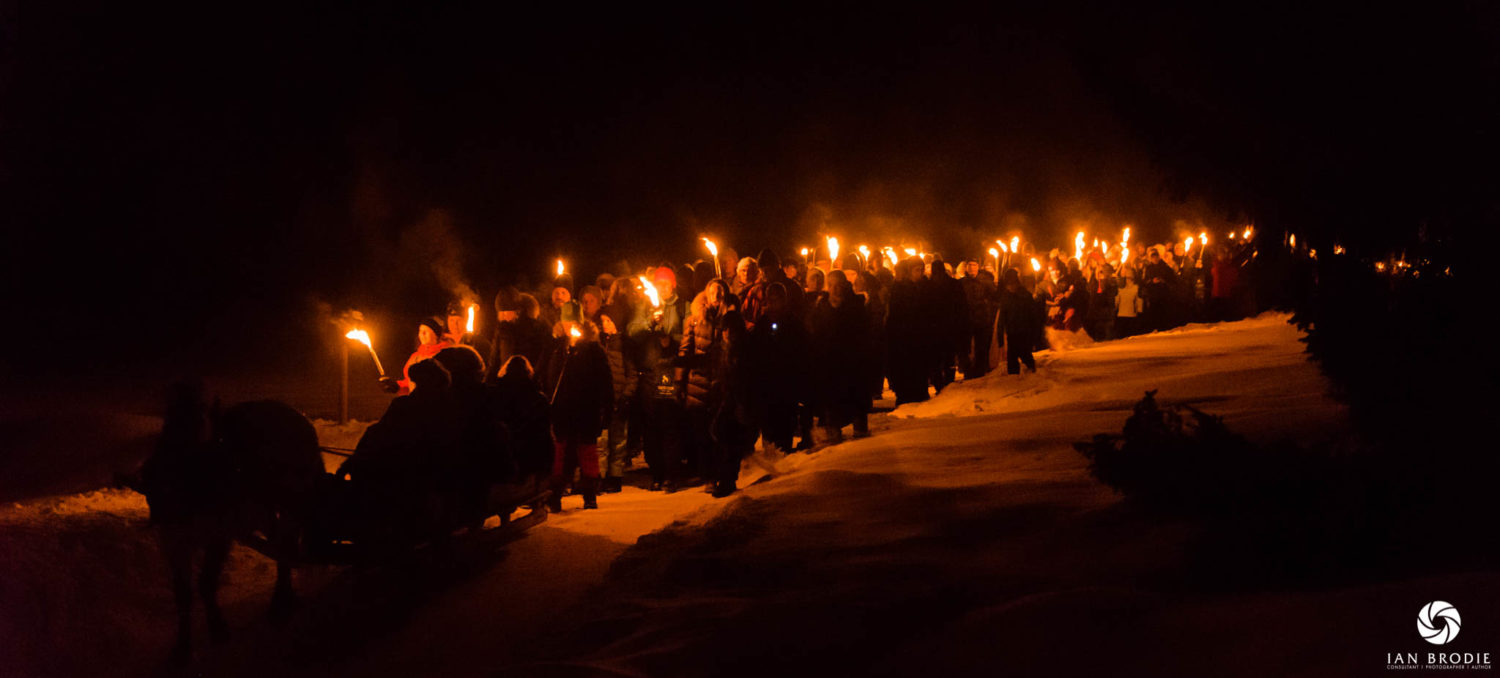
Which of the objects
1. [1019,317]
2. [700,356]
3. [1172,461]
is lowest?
[1172,461]

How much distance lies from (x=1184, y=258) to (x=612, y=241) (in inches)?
723

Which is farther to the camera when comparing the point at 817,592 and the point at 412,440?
the point at 412,440

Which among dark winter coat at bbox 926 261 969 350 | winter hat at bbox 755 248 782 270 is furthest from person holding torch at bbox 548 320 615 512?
dark winter coat at bbox 926 261 969 350

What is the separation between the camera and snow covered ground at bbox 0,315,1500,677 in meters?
4.37

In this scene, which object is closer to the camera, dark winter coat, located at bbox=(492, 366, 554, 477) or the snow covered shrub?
the snow covered shrub

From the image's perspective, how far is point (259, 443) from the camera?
22.4ft

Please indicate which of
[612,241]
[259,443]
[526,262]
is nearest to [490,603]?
[259,443]

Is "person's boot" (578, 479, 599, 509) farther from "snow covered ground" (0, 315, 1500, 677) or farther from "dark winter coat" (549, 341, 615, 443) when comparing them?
"dark winter coat" (549, 341, 615, 443)

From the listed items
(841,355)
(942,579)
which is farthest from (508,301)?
(942,579)

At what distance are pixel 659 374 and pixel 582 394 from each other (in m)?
1.00

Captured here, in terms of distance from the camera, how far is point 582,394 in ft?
32.9

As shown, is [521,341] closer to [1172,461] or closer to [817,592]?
[817,592]

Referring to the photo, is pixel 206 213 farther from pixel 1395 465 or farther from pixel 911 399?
pixel 1395 465

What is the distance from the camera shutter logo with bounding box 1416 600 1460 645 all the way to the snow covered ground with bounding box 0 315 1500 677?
0.14 ft
